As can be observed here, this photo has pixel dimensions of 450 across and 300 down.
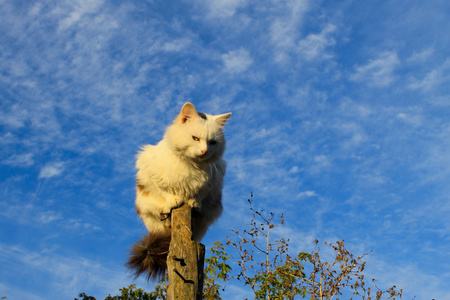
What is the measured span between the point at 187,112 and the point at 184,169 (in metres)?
0.71

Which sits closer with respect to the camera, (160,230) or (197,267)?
(197,267)

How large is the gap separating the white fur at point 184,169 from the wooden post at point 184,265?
1.79 ft

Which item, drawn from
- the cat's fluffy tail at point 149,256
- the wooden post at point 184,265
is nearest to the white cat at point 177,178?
the cat's fluffy tail at point 149,256

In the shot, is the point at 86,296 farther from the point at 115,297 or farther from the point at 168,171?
the point at 168,171

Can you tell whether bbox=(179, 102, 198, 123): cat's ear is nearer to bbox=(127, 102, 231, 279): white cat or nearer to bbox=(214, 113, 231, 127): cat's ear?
bbox=(127, 102, 231, 279): white cat

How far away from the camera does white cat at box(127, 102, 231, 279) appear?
429 cm

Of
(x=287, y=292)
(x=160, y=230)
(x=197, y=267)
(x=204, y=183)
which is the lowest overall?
(x=197, y=267)

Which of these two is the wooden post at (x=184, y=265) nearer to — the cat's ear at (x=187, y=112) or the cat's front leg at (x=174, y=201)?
the cat's front leg at (x=174, y=201)

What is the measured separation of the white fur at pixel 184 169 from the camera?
4395mm

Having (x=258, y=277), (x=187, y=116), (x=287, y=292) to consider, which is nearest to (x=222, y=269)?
(x=258, y=277)

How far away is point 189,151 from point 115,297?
2.65 m

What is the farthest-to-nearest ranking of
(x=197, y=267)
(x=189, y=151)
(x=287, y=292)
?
(x=287, y=292) → (x=189, y=151) → (x=197, y=267)

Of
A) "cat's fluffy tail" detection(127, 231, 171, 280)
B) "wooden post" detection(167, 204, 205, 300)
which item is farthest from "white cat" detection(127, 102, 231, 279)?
"wooden post" detection(167, 204, 205, 300)

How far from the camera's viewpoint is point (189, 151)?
172 inches
